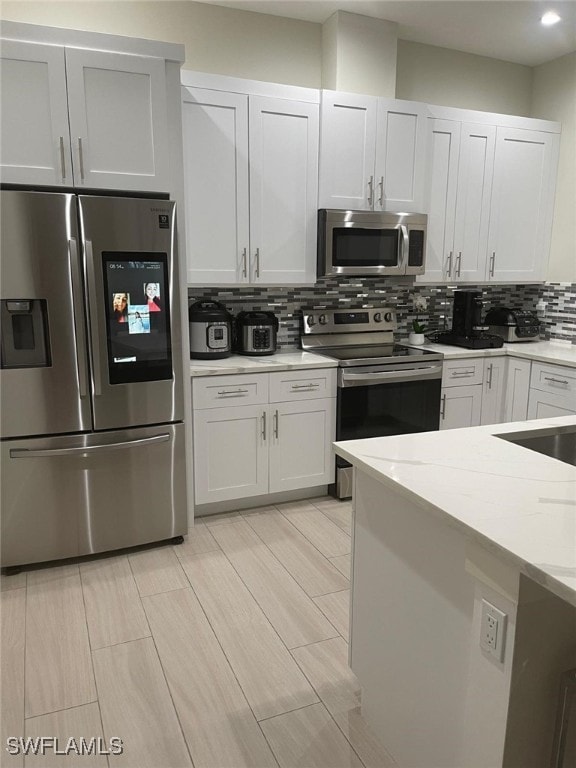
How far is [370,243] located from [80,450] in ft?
6.97

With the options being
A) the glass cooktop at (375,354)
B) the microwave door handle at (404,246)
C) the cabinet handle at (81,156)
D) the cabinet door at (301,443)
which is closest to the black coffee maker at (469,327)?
the glass cooktop at (375,354)

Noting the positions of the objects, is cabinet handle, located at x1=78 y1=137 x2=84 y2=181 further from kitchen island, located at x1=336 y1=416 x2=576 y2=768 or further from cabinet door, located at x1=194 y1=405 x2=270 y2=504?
kitchen island, located at x1=336 y1=416 x2=576 y2=768

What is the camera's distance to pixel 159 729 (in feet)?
6.15

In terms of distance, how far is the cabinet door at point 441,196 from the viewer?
3.81 m

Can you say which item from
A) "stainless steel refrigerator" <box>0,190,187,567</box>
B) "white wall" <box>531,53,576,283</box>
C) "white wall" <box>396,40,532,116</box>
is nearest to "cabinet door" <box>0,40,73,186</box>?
"stainless steel refrigerator" <box>0,190,187,567</box>

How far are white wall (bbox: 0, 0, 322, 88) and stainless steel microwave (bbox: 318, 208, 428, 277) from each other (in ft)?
3.29

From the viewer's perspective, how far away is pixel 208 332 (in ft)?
11.1

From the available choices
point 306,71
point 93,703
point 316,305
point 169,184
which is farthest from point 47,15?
point 93,703

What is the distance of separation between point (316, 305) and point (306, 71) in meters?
1.51

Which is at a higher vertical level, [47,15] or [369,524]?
[47,15]

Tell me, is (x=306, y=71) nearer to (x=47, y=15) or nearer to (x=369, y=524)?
(x=47, y=15)

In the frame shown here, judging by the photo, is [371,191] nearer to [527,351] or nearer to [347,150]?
[347,150]

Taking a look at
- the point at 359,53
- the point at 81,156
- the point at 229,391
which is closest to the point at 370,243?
the point at 359,53

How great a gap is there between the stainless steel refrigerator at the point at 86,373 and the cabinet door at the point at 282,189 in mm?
773
